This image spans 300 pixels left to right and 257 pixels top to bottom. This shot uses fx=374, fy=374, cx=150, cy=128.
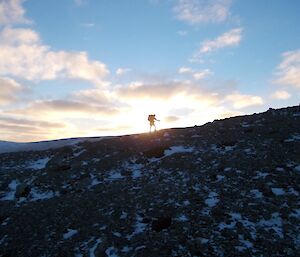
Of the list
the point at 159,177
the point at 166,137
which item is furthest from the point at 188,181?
the point at 166,137

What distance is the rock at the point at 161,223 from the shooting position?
14945 mm

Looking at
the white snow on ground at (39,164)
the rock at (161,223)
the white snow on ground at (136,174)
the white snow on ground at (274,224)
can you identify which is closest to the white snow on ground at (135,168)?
→ the white snow on ground at (136,174)

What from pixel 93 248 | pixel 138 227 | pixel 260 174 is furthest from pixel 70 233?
pixel 260 174

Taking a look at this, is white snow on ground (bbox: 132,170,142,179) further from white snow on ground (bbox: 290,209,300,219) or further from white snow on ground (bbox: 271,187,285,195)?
white snow on ground (bbox: 290,209,300,219)

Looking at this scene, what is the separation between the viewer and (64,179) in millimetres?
22078

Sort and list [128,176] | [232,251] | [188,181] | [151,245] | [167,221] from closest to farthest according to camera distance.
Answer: [232,251], [151,245], [167,221], [188,181], [128,176]

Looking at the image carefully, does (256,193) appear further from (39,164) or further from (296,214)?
(39,164)

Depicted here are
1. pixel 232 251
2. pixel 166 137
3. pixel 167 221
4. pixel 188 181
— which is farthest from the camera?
pixel 166 137

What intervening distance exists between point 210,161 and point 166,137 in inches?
278

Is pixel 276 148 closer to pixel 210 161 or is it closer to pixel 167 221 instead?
pixel 210 161

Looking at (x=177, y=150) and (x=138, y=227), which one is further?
(x=177, y=150)

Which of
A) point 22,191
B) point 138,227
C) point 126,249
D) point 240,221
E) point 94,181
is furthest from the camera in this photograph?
point 94,181

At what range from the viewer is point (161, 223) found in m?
15.2

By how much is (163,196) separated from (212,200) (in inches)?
92.9
